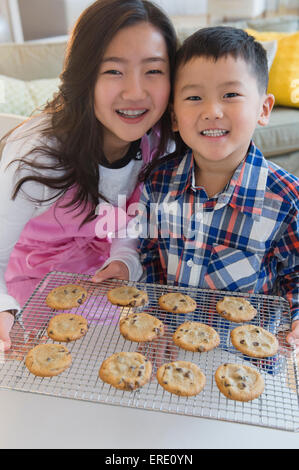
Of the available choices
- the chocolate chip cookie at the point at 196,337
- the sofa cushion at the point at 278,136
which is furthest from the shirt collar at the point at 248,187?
the sofa cushion at the point at 278,136

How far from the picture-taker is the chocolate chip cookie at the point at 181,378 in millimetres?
798

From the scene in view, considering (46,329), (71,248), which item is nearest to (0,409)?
(46,329)

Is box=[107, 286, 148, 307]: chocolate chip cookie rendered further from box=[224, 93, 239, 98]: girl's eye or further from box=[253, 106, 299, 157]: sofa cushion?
box=[253, 106, 299, 157]: sofa cushion

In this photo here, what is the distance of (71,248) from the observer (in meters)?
1.36

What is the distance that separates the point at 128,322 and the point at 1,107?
1554 mm

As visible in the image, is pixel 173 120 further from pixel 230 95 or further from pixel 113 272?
pixel 113 272

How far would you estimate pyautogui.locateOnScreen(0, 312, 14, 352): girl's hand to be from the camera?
854 millimetres

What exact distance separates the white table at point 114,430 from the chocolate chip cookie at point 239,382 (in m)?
0.08

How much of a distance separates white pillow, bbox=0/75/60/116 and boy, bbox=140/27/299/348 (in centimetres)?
120

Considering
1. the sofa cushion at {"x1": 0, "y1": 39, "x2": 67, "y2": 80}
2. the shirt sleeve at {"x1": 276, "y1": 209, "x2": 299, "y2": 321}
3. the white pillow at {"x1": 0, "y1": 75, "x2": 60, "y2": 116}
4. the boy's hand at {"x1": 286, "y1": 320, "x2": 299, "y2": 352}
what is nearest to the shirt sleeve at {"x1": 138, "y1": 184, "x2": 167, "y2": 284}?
the shirt sleeve at {"x1": 276, "y1": 209, "x2": 299, "y2": 321}

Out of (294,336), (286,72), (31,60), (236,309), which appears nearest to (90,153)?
(236,309)

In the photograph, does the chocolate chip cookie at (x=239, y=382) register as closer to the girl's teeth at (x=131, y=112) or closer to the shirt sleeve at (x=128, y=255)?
the shirt sleeve at (x=128, y=255)
